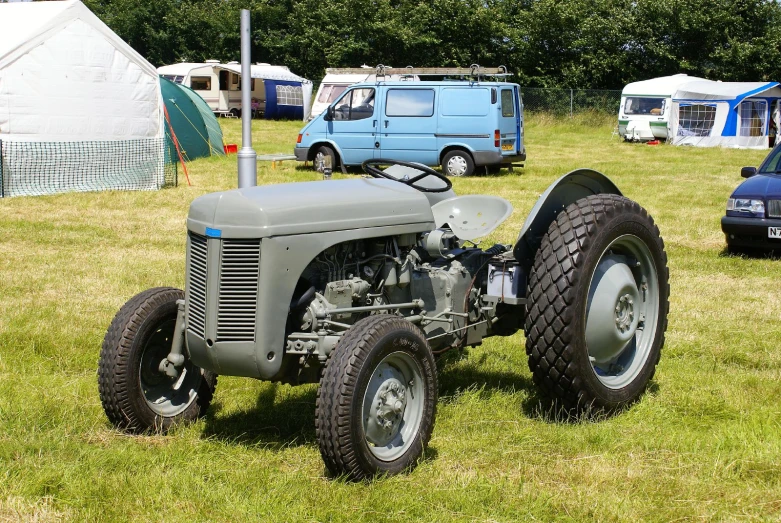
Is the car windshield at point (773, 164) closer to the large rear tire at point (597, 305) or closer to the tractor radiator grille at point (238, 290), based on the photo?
the large rear tire at point (597, 305)

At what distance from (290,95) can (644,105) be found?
48.0 feet

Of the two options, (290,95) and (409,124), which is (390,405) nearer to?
(409,124)

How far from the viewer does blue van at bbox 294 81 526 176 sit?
61.1 feet

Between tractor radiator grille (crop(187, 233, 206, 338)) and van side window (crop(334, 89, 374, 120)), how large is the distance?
1516 cm

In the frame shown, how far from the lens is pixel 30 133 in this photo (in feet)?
48.1

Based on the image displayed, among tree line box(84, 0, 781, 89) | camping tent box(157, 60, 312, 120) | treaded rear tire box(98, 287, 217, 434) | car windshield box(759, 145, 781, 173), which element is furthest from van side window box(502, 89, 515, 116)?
tree line box(84, 0, 781, 89)

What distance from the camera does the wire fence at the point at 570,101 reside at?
36250 mm

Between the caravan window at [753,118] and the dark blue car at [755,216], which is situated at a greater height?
the caravan window at [753,118]

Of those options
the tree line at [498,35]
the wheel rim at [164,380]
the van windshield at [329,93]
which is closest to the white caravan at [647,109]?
the tree line at [498,35]

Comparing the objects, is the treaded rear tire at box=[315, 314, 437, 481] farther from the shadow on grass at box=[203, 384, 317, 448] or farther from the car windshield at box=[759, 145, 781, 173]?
the car windshield at box=[759, 145, 781, 173]

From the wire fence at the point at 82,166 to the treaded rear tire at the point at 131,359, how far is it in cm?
1081

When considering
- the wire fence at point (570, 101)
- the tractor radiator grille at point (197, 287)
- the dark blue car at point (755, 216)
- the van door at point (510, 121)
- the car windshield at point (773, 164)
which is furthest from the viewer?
the wire fence at point (570, 101)

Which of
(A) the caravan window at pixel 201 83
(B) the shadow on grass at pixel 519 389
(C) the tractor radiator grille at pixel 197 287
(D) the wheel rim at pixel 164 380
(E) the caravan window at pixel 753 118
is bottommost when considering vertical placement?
(B) the shadow on grass at pixel 519 389

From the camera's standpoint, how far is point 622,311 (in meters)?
5.07
